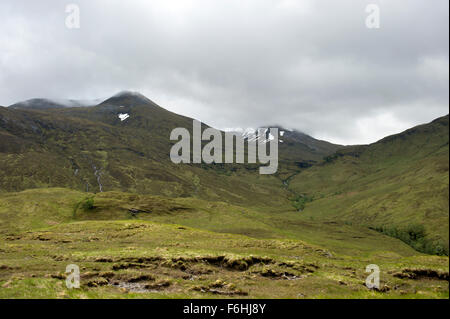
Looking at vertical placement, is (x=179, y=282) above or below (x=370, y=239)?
above

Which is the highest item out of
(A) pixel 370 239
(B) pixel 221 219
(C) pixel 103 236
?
(C) pixel 103 236

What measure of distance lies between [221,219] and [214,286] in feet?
491

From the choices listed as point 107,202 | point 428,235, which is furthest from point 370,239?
point 107,202

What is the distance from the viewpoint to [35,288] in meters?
25.6

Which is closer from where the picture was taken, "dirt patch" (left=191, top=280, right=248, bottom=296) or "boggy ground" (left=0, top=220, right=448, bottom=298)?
"boggy ground" (left=0, top=220, right=448, bottom=298)

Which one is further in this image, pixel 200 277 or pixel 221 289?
pixel 200 277

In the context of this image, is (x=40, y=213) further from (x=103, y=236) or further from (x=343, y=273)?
(x=343, y=273)

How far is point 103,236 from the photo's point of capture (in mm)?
72250

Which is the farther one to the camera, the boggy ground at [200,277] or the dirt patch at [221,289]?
the dirt patch at [221,289]

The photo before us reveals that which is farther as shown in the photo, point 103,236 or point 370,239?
point 370,239

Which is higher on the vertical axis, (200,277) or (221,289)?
(221,289)
